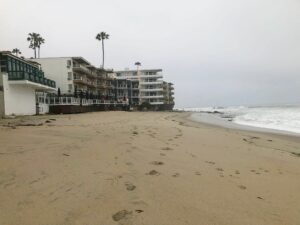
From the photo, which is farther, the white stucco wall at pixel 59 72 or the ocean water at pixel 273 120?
the white stucco wall at pixel 59 72

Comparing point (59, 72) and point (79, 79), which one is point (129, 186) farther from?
point (79, 79)

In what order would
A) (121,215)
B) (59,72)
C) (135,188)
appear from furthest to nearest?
(59,72) → (135,188) → (121,215)

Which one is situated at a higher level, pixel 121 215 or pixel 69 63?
pixel 69 63

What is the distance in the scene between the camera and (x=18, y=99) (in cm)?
3456

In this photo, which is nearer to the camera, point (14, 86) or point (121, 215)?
point (121, 215)

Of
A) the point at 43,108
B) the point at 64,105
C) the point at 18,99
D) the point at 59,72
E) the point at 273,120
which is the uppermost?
the point at 59,72

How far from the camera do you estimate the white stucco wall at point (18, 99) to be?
3178cm

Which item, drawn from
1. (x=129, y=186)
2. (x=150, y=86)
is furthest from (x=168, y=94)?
(x=129, y=186)

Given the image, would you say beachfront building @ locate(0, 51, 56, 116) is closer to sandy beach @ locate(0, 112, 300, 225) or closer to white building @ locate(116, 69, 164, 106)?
sandy beach @ locate(0, 112, 300, 225)

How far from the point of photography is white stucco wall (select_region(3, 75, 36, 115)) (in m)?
31.8

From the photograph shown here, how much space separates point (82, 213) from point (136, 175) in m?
1.92

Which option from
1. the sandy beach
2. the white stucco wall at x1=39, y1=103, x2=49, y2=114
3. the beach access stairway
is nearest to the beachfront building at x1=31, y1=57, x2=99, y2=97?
the beach access stairway

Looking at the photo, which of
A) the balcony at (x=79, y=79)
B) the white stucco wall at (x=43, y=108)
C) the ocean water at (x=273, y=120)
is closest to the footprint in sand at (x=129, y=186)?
the ocean water at (x=273, y=120)

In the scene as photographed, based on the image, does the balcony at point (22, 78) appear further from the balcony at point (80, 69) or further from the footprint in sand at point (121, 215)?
the footprint in sand at point (121, 215)
